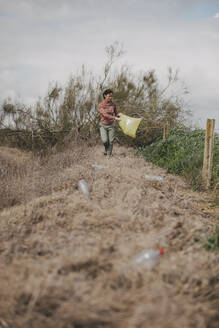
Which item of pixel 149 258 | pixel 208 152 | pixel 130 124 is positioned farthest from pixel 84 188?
pixel 130 124

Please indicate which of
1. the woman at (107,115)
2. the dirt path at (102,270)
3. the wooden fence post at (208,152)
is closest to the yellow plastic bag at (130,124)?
the woman at (107,115)

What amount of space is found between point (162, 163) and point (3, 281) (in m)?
7.40

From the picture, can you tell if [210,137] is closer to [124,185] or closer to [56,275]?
[124,185]

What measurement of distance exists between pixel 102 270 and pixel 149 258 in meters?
0.42

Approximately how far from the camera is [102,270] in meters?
2.36

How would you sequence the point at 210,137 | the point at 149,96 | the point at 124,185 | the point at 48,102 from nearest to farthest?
the point at 124,185, the point at 210,137, the point at 48,102, the point at 149,96

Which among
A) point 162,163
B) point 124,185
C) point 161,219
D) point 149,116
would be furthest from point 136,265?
point 149,116

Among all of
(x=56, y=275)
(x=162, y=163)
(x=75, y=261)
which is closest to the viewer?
(x=56, y=275)

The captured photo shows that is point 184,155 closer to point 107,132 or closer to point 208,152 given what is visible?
point 208,152

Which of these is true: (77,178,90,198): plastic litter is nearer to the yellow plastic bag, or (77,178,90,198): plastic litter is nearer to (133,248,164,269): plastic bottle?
(133,248,164,269): plastic bottle

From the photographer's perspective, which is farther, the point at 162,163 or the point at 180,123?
the point at 180,123

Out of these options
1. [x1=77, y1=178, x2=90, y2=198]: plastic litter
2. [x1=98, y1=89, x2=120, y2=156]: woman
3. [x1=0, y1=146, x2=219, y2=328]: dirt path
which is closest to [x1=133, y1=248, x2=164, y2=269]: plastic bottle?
[x1=0, y1=146, x2=219, y2=328]: dirt path

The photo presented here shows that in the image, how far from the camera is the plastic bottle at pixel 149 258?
239cm

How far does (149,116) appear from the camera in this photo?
12.9 metres
